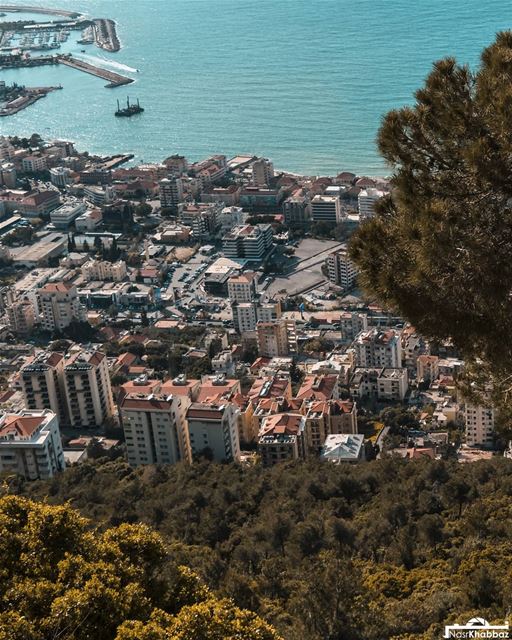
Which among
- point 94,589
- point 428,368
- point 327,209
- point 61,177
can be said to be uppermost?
point 94,589

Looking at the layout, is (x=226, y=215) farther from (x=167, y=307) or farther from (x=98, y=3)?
(x=98, y=3)

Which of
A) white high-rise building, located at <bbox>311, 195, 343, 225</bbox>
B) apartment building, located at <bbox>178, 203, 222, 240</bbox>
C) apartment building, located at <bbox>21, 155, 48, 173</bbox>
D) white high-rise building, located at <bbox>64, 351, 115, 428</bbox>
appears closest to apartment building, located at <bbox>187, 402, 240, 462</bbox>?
white high-rise building, located at <bbox>64, 351, 115, 428</bbox>

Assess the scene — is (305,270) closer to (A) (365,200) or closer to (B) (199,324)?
(A) (365,200)

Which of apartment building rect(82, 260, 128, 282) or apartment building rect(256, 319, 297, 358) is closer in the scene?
apartment building rect(256, 319, 297, 358)

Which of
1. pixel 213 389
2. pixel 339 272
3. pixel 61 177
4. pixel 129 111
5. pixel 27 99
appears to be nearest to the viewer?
pixel 213 389

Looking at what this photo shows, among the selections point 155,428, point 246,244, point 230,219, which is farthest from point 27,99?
point 155,428

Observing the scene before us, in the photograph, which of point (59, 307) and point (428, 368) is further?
point (59, 307)

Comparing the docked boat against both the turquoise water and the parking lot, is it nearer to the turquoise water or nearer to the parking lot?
the turquoise water

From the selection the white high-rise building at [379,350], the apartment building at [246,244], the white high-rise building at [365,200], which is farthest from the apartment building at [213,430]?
the white high-rise building at [365,200]

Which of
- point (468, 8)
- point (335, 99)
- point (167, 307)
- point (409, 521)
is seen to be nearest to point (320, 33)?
point (468, 8)
